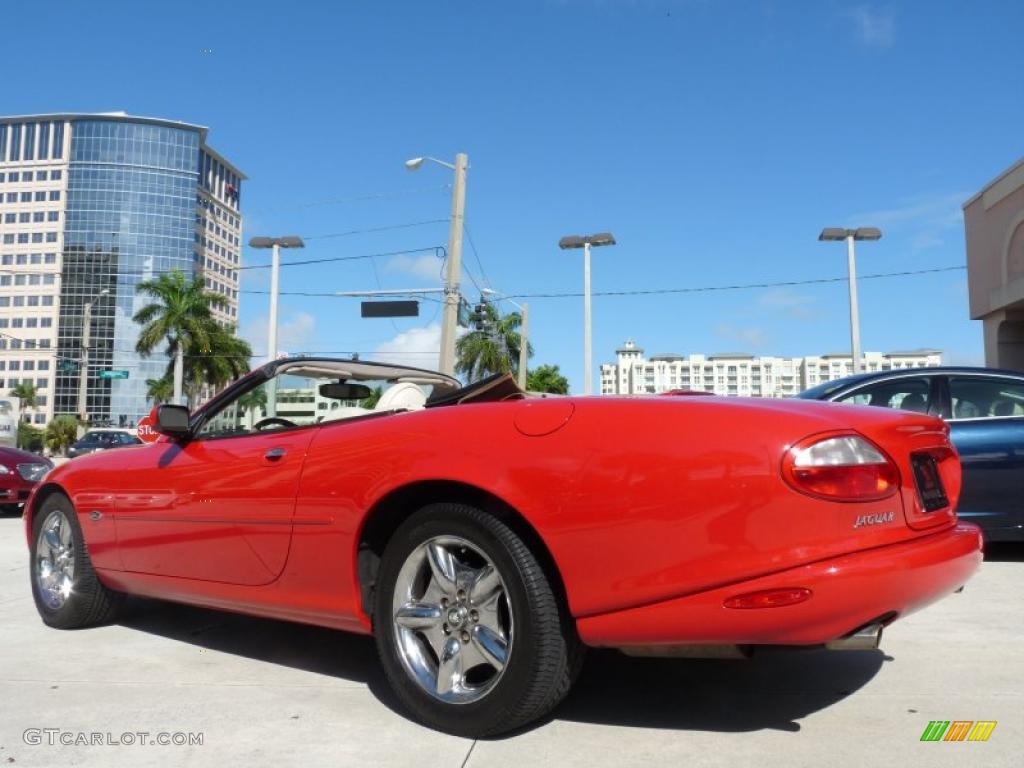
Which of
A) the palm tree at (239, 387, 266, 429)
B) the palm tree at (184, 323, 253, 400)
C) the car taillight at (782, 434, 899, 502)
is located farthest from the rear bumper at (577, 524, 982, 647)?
the palm tree at (184, 323, 253, 400)

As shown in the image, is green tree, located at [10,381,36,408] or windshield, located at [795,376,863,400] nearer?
windshield, located at [795,376,863,400]

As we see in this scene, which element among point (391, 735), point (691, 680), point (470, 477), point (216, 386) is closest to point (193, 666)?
point (391, 735)

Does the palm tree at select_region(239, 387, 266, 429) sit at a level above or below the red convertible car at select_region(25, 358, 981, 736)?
above

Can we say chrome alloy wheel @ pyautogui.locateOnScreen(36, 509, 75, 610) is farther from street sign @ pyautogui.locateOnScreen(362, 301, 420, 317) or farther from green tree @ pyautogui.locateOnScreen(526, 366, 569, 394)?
green tree @ pyautogui.locateOnScreen(526, 366, 569, 394)

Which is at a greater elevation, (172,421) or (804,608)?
(172,421)

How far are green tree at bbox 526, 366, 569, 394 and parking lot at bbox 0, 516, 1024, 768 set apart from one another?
4876 cm

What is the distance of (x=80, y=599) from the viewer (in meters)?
4.24

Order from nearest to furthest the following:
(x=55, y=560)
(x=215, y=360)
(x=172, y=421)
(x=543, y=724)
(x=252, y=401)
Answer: (x=543, y=724)
(x=172, y=421)
(x=252, y=401)
(x=55, y=560)
(x=215, y=360)

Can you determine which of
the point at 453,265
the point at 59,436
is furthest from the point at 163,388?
the point at 453,265

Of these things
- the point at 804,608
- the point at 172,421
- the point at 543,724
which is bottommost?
the point at 543,724

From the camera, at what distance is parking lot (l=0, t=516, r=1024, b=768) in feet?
8.30

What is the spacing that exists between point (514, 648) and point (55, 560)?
10.1ft

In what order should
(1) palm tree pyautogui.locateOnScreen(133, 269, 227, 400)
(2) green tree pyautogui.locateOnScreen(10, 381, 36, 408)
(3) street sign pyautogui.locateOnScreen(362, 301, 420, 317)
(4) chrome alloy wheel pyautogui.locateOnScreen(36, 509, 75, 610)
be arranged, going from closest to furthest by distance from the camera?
(4) chrome alloy wheel pyautogui.locateOnScreen(36, 509, 75, 610) < (3) street sign pyautogui.locateOnScreen(362, 301, 420, 317) < (1) palm tree pyautogui.locateOnScreen(133, 269, 227, 400) < (2) green tree pyautogui.locateOnScreen(10, 381, 36, 408)

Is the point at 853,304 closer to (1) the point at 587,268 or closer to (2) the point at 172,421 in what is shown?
(1) the point at 587,268
